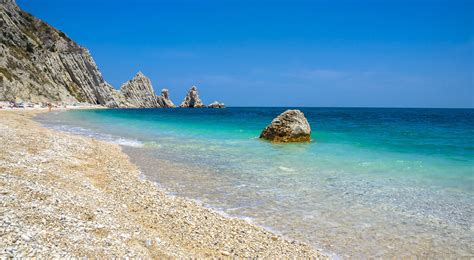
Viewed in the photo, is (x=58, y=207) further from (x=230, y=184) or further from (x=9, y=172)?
(x=230, y=184)

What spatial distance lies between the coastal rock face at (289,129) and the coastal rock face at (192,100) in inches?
6623

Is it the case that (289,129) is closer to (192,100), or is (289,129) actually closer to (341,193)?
(341,193)

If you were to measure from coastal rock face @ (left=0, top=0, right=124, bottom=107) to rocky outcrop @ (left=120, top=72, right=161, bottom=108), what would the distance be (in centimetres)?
3271

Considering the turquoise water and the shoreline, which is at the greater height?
the shoreline

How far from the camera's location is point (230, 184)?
12.0m

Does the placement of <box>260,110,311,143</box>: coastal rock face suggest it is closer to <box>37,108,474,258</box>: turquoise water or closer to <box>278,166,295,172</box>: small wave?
<box>37,108,474,258</box>: turquoise water

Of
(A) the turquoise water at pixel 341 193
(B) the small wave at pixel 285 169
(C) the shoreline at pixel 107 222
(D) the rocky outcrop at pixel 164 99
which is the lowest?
(A) the turquoise water at pixel 341 193

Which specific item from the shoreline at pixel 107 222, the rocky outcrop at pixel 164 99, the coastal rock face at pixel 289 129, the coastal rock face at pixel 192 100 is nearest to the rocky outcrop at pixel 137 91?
the rocky outcrop at pixel 164 99

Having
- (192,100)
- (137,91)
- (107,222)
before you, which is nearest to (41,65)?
(137,91)

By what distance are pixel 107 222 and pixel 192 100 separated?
619 ft

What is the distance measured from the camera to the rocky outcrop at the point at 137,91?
521 ft

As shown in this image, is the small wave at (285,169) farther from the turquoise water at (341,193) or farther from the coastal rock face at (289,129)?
the coastal rock face at (289,129)

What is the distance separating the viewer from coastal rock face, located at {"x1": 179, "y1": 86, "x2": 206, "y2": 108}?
191875mm

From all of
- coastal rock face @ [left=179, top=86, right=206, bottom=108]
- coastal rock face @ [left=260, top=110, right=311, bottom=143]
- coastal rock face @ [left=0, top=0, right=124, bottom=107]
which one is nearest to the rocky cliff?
coastal rock face @ [left=0, top=0, right=124, bottom=107]
